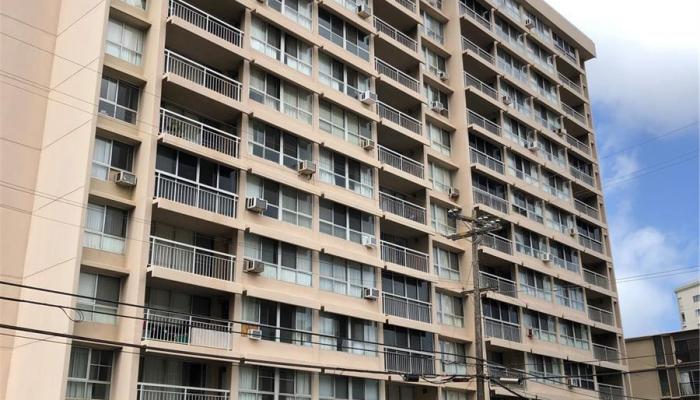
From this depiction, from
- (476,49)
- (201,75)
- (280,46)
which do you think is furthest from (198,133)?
(476,49)

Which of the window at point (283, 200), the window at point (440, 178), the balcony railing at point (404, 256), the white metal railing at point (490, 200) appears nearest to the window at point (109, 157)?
the window at point (283, 200)

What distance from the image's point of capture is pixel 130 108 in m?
27.2

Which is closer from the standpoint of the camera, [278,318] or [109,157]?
[109,157]

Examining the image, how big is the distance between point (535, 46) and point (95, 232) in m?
37.6

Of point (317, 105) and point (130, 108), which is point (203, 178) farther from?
point (317, 105)

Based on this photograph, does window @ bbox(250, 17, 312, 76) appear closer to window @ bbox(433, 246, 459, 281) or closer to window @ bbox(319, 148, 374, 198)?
window @ bbox(319, 148, 374, 198)

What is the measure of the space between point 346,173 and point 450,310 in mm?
9968

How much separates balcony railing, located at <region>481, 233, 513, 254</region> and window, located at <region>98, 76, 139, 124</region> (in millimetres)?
21161

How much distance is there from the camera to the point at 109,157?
26141 millimetres

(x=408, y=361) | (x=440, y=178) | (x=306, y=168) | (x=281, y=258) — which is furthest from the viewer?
(x=440, y=178)

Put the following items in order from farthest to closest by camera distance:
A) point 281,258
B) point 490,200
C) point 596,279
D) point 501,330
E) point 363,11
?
point 596,279 → point 490,200 → point 501,330 → point 363,11 → point 281,258

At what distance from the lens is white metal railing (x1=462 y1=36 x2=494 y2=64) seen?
46.1 m

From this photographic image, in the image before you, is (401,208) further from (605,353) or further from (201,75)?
(605,353)

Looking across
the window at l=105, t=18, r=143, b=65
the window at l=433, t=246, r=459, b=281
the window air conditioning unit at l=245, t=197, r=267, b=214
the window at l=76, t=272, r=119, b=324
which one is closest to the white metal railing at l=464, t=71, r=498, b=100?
the window at l=433, t=246, r=459, b=281
